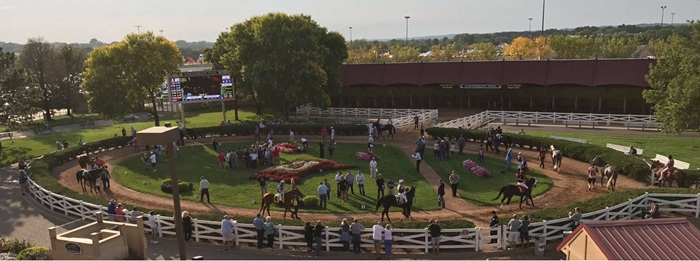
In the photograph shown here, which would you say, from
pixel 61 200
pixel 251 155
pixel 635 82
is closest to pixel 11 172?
pixel 61 200

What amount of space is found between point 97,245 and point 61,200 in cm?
1319

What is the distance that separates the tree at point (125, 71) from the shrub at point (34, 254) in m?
32.1

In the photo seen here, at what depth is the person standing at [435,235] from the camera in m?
16.9

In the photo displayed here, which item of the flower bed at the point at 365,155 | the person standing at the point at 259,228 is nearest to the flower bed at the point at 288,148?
the flower bed at the point at 365,155

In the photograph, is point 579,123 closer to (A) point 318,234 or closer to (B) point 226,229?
(A) point 318,234

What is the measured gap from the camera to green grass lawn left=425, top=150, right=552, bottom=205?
23.6 m

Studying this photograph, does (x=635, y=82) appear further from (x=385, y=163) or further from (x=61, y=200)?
(x=61, y=200)

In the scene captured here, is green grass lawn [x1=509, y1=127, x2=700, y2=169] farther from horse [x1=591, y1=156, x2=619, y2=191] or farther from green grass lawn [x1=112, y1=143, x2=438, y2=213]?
green grass lawn [x1=112, y1=143, x2=438, y2=213]

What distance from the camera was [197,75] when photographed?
40812 mm

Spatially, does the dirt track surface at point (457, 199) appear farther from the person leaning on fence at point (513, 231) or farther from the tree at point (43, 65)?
the tree at point (43, 65)

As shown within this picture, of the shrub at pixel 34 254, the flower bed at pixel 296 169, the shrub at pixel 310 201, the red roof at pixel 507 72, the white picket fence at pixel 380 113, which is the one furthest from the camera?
the red roof at pixel 507 72

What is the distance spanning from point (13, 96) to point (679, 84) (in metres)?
48.3

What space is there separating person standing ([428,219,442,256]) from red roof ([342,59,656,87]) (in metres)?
35.4

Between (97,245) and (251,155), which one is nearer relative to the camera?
(97,245)
